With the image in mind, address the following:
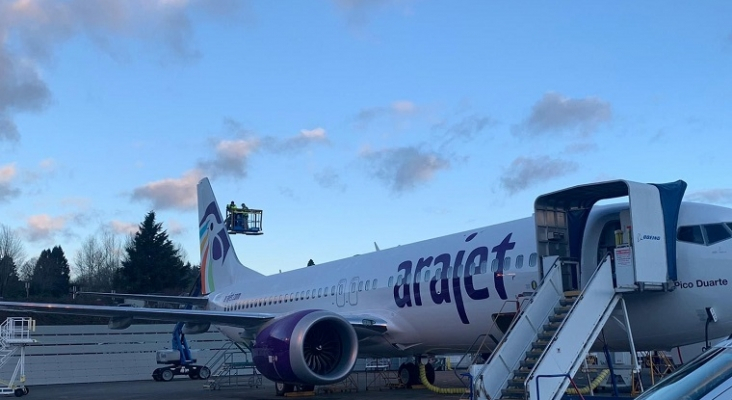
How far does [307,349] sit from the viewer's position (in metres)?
15.1

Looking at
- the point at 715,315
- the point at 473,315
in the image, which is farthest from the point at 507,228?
the point at 715,315

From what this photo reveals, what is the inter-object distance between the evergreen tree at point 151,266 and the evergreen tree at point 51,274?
14668 millimetres

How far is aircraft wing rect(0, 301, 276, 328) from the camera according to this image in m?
16.0

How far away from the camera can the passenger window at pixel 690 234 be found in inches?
440

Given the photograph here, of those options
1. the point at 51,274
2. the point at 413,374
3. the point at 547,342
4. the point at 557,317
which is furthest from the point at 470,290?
the point at 51,274

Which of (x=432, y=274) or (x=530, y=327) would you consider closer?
(x=530, y=327)

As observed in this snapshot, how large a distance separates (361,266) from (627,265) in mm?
9254

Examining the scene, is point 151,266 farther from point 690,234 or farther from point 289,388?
point 690,234

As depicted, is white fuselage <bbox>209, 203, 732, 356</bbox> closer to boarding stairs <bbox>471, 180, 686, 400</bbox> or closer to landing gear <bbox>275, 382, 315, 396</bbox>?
boarding stairs <bbox>471, 180, 686, 400</bbox>

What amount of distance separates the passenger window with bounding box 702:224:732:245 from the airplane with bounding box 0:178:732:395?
17 mm

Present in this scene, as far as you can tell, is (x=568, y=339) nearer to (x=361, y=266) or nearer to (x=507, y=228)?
(x=507, y=228)

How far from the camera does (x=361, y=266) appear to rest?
1908 cm

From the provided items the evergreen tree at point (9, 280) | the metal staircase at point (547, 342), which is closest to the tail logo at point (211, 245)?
the metal staircase at point (547, 342)

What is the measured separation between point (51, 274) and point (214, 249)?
2811 inches
